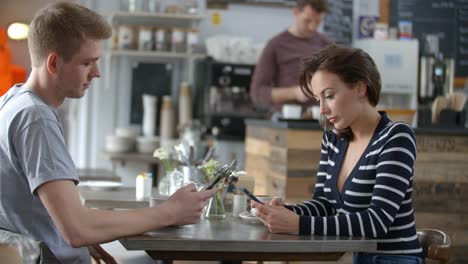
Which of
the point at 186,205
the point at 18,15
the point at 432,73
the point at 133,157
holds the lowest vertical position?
the point at 133,157

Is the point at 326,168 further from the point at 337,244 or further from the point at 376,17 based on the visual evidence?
the point at 376,17

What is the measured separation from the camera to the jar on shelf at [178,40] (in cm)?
780

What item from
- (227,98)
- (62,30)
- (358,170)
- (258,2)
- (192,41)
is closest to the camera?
(62,30)

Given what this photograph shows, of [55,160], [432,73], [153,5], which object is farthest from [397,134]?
[153,5]

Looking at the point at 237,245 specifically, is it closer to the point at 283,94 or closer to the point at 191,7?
the point at 283,94

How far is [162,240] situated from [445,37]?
695 centimetres

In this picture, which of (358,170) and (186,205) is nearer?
(186,205)

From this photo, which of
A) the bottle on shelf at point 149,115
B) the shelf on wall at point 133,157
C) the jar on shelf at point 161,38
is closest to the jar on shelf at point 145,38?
the jar on shelf at point 161,38

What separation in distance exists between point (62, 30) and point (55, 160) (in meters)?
0.37

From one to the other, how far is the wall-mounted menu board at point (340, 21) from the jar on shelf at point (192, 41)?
58.2 inches

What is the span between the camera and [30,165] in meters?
2.14

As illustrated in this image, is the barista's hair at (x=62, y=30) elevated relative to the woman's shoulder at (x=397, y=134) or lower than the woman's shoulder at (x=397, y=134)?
elevated

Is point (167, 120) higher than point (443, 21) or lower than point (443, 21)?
lower

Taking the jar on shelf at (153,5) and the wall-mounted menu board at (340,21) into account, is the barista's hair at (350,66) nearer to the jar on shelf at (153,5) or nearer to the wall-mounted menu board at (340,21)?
the jar on shelf at (153,5)
